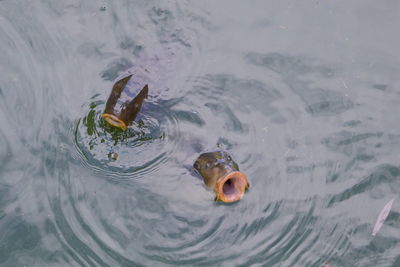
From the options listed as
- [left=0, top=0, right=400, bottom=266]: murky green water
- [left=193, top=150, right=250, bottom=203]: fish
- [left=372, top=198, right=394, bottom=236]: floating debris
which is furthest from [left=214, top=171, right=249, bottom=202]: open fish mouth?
[left=372, top=198, right=394, bottom=236]: floating debris

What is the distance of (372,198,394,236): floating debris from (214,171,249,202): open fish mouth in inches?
44.7

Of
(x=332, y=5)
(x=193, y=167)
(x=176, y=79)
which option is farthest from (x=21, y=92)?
(x=332, y=5)

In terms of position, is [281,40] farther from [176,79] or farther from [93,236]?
[93,236]

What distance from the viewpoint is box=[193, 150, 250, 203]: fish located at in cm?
453

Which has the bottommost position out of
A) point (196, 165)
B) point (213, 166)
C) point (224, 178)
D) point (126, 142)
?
point (224, 178)

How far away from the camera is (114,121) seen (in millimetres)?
4863

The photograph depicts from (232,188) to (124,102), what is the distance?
46.0 inches

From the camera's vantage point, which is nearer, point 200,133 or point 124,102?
point 124,102

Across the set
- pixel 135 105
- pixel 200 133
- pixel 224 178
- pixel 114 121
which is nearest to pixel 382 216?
pixel 224 178

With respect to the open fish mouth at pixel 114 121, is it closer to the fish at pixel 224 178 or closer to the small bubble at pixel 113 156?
the small bubble at pixel 113 156

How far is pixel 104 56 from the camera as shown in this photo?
5809 millimetres

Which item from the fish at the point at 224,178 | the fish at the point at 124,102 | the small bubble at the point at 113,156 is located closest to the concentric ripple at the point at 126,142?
the small bubble at the point at 113,156

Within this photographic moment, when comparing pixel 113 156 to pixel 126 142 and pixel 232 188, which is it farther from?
pixel 232 188

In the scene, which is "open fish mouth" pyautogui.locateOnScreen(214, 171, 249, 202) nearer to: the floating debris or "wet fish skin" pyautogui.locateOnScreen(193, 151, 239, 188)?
"wet fish skin" pyautogui.locateOnScreen(193, 151, 239, 188)
